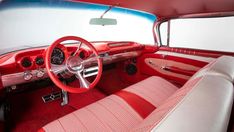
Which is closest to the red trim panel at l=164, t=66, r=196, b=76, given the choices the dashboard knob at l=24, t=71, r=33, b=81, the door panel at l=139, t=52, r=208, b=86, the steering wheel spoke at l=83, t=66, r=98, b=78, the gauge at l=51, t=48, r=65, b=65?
the door panel at l=139, t=52, r=208, b=86

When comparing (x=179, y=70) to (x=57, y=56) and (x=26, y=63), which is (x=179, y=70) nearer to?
(x=57, y=56)

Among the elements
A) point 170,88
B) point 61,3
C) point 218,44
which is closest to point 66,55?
point 61,3

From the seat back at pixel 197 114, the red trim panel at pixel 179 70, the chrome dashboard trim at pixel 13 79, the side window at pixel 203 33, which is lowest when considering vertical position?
the red trim panel at pixel 179 70

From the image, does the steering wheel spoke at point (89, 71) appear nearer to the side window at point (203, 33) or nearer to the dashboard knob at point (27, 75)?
the dashboard knob at point (27, 75)

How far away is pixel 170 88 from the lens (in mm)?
1596

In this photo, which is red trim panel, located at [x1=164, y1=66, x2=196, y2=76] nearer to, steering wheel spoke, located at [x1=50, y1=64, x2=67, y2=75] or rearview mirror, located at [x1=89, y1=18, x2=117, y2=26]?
rearview mirror, located at [x1=89, y1=18, x2=117, y2=26]

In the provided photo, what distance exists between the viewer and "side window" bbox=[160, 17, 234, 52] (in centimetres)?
193

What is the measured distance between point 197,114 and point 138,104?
821mm

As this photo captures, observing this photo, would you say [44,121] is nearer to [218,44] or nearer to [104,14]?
[104,14]

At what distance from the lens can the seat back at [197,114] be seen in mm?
483

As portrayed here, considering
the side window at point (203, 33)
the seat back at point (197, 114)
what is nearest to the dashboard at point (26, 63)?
the seat back at point (197, 114)

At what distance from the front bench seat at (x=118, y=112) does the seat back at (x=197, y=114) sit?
1.78 feet

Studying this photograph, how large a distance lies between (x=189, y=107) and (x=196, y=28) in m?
1.87

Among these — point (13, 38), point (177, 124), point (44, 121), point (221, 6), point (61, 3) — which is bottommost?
point (44, 121)
